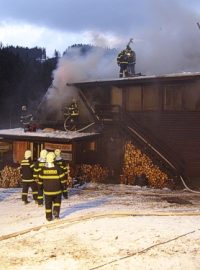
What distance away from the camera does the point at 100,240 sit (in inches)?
365

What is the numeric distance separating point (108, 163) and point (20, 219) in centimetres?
1193

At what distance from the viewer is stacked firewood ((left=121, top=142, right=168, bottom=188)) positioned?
855 inches

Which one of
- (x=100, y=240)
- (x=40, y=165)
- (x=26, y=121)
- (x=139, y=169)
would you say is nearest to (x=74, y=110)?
(x=26, y=121)

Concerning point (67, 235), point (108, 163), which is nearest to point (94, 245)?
point (67, 235)

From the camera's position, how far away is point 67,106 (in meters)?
27.0

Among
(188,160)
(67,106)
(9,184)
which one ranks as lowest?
(9,184)

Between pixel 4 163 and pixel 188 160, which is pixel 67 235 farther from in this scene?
pixel 4 163

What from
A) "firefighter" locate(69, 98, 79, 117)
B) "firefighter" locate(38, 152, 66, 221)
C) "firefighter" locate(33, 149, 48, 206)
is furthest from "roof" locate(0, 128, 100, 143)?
"firefighter" locate(38, 152, 66, 221)

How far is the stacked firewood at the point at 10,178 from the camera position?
80.6 feet

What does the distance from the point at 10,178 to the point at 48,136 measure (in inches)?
154

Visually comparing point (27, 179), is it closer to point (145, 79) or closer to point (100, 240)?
point (100, 240)

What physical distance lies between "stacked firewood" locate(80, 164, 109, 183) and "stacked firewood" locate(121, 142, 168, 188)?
49.1 inches

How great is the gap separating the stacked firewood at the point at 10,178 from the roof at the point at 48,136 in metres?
1.94

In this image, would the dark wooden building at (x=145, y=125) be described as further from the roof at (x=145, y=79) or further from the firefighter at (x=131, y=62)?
the firefighter at (x=131, y=62)
